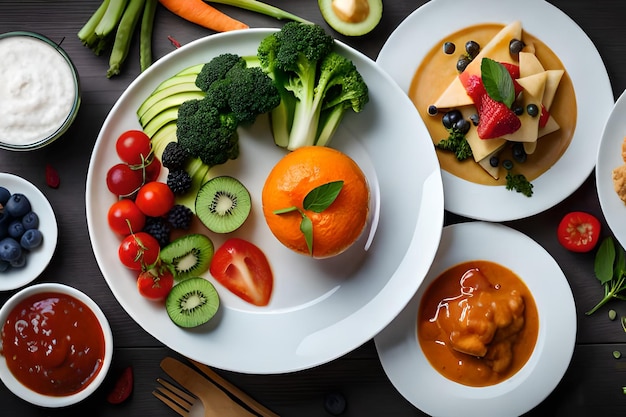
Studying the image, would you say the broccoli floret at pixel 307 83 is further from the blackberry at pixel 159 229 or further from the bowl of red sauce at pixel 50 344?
the bowl of red sauce at pixel 50 344

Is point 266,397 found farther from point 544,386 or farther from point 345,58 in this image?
point 345,58

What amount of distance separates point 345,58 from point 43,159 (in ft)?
4.07

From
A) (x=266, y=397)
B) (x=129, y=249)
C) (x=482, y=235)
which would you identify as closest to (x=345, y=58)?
(x=482, y=235)

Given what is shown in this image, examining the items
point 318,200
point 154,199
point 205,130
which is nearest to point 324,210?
point 318,200

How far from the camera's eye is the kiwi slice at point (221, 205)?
80.4 inches

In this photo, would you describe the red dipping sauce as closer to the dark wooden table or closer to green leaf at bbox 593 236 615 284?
the dark wooden table

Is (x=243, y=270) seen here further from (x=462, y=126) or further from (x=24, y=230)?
(x=462, y=126)

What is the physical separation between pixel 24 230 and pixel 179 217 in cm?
60

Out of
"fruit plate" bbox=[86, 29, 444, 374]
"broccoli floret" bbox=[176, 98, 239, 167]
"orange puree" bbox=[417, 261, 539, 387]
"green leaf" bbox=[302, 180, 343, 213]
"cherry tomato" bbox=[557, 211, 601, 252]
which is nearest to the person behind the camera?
"green leaf" bbox=[302, 180, 343, 213]

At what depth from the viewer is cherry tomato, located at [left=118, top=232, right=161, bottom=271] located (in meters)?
1.99

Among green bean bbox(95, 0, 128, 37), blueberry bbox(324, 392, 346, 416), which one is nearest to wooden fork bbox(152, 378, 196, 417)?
blueberry bbox(324, 392, 346, 416)

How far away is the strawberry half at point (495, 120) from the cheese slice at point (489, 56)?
3.3 inches

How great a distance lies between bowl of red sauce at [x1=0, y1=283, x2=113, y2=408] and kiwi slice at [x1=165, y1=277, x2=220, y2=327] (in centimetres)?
26

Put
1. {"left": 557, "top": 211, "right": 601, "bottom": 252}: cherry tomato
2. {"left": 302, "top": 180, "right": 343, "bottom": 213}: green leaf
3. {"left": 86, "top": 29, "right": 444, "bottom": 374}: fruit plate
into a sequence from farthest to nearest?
{"left": 557, "top": 211, "right": 601, "bottom": 252}: cherry tomato → {"left": 86, "top": 29, "right": 444, "bottom": 374}: fruit plate → {"left": 302, "top": 180, "right": 343, "bottom": 213}: green leaf
